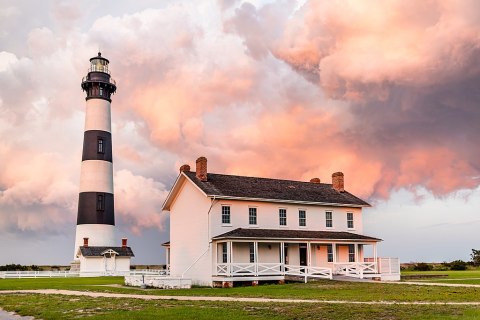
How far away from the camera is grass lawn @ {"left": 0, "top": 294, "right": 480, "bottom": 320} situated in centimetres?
1577

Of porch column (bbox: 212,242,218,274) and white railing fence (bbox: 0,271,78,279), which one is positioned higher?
porch column (bbox: 212,242,218,274)

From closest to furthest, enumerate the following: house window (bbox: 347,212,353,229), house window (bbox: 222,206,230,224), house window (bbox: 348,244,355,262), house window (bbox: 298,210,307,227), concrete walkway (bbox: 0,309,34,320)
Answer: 1. concrete walkway (bbox: 0,309,34,320)
2. house window (bbox: 222,206,230,224)
3. house window (bbox: 298,210,307,227)
4. house window (bbox: 348,244,355,262)
5. house window (bbox: 347,212,353,229)

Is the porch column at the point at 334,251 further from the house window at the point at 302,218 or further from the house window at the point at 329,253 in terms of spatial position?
the house window at the point at 302,218

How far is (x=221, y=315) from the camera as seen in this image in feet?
52.6

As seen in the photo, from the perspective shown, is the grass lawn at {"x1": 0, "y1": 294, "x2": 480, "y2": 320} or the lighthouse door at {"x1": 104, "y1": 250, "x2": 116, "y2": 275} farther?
the lighthouse door at {"x1": 104, "y1": 250, "x2": 116, "y2": 275}

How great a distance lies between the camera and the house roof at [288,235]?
3488 cm

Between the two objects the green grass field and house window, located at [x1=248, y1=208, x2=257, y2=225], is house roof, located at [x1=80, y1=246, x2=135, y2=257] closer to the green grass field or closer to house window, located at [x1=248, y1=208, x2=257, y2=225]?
house window, located at [x1=248, y1=208, x2=257, y2=225]

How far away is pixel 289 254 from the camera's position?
Answer: 126ft

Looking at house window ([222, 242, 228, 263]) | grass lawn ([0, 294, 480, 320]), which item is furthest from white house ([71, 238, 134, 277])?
grass lawn ([0, 294, 480, 320])

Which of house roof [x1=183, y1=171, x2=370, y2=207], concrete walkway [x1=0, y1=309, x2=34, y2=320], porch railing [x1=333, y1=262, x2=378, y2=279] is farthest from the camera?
house roof [x1=183, y1=171, x2=370, y2=207]

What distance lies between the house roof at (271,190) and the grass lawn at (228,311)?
16.0 m

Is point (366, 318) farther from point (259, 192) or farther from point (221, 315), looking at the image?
point (259, 192)

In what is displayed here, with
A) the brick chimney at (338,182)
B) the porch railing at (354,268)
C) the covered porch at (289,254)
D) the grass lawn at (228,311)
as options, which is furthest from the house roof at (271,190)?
the grass lawn at (228,311)

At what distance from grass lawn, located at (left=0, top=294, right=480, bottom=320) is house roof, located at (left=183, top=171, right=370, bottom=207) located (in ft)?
52.6
